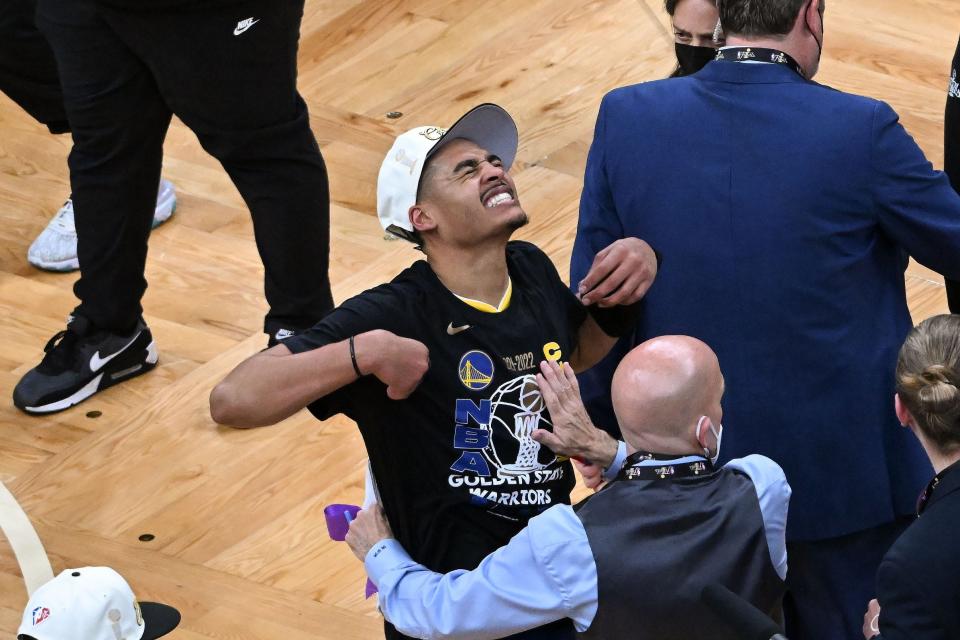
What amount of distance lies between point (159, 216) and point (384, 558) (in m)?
2.28

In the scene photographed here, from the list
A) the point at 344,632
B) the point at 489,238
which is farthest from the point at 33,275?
the point at 489,238

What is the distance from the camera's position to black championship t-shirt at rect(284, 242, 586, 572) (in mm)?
2158

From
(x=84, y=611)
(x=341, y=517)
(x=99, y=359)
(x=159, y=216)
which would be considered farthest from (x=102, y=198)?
(x=341, y=517)

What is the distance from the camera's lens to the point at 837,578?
2.38 metres

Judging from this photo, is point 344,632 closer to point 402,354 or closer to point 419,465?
point 419,465

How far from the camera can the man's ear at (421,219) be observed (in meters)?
2.27

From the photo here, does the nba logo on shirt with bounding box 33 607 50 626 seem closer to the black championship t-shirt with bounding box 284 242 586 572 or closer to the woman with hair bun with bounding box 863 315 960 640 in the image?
the black championship t-shirt with bounding box 284 242 586 572

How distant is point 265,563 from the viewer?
3074mm

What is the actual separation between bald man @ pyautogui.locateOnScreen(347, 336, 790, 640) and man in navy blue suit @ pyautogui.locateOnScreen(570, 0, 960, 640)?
27 centimetres

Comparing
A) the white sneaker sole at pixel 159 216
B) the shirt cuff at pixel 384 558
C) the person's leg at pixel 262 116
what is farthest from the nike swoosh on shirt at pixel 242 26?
the shirt cuff at pixel 384 558

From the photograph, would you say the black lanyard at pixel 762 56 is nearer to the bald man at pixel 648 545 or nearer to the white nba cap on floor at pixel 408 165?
the white nba cap on floor at pixel 408 165

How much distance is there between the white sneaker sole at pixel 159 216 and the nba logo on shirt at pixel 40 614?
6.01 feet

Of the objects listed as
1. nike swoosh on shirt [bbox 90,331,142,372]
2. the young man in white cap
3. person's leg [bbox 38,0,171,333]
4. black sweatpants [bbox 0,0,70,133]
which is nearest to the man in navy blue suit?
the young man in white cap

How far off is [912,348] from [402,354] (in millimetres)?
650
